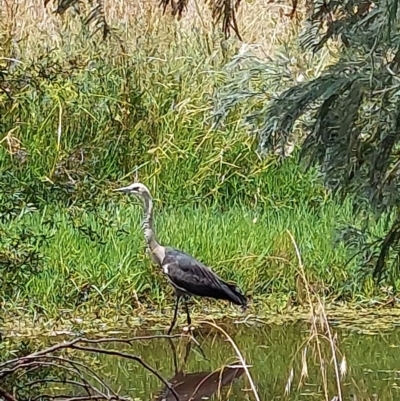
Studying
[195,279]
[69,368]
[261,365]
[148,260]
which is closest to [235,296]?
[195,279]

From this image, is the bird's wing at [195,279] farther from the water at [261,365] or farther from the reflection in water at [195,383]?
the reflection in water at [195,383]

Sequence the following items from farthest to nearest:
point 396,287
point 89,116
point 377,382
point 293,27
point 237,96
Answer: point 293,27
point 89,116
point 396,287
point 237,96
point 377,382

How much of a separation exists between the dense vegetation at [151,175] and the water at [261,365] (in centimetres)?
43

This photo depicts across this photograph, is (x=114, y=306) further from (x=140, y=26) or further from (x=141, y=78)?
(x=140, y=26)

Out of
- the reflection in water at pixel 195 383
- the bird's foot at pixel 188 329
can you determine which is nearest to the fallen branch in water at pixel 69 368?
the reflection in water at pixel 195 383

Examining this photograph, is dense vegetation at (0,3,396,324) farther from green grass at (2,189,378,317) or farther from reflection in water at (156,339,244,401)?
reflection in water at (156,339,244,401)

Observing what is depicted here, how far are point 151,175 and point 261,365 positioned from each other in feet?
7.28

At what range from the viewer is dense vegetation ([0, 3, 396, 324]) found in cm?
520

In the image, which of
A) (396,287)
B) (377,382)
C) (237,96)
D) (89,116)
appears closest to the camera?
(377,382)

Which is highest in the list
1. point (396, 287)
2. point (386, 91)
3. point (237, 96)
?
point (386, 91)

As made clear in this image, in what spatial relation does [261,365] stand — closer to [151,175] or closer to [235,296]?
[235,296]

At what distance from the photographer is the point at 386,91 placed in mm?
2844

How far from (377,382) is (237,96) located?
153 cm

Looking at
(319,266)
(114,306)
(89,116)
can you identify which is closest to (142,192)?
(114,306)
